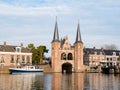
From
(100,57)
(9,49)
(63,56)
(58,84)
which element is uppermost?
(9,49)

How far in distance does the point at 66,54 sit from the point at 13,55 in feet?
Answer: 61.3

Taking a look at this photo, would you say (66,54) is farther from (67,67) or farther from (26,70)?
(26,70)

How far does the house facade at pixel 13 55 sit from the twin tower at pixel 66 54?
853 cm

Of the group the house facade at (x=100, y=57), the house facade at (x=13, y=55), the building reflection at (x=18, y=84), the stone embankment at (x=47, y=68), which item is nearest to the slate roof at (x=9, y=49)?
the house facade at (x=13, y=55)

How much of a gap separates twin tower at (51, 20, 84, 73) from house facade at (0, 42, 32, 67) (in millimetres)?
8534

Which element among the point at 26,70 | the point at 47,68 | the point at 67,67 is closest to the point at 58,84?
the point at 26,70

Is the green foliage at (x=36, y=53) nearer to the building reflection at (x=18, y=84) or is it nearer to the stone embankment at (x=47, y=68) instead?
the stone embankment at (x=47, y=68)

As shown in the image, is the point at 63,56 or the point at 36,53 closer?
the point at 63,56

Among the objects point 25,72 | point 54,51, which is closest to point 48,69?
point 54,51

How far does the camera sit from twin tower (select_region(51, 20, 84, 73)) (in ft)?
312

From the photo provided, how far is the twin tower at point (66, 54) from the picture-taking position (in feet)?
312

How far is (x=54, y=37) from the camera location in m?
95.6

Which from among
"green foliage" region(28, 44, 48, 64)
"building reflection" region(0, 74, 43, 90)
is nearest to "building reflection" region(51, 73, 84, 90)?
"building reflection" region(0, 74, 43, 90)

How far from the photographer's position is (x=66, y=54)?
9912 cm
